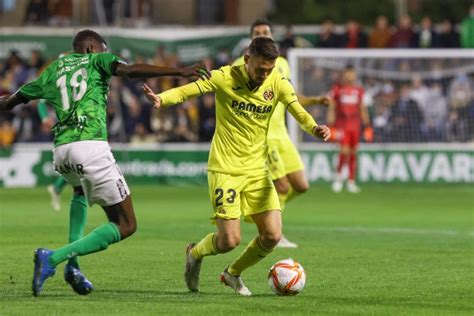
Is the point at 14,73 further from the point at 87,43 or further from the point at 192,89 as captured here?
the point at 192,89

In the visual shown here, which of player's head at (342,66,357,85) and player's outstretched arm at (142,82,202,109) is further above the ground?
player's outstretched arm at (142,82,202,109)

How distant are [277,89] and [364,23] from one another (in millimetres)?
38249

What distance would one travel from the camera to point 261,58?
10891mm

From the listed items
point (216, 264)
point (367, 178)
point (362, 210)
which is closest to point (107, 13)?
point (367, 178)

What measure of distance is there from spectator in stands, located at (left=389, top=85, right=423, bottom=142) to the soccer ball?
18754mm

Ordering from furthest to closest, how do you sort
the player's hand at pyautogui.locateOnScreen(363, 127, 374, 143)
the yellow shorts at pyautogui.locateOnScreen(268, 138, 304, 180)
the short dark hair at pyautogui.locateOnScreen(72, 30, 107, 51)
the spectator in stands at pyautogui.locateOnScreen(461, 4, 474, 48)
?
1. the spectator in stands at pyautogui.locateOnScreen(461, 4, 474, 48)
2. the player's hand at pyautogui.locateOnScreen(363, 127, 374, 143)
3. the yellow shorts at pyautogui.locateOnScreen(268, 138, 304, 180)
4. the short dark hair at pyautogui.locateOnScreen(72, 30, 107, 51)

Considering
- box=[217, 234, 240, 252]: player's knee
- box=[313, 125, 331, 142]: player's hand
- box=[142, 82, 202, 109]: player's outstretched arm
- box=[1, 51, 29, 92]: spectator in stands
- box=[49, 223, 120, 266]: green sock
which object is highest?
box=[142, 82, 202, 109]: player's outstretched arm

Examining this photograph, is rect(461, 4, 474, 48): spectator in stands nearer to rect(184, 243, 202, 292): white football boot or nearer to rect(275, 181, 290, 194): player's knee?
rect(275, 181, 290, 194): player's knee

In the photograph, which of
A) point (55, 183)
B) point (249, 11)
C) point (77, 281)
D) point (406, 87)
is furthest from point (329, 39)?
point (77, 281)

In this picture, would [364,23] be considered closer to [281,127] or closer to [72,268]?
[281,127]

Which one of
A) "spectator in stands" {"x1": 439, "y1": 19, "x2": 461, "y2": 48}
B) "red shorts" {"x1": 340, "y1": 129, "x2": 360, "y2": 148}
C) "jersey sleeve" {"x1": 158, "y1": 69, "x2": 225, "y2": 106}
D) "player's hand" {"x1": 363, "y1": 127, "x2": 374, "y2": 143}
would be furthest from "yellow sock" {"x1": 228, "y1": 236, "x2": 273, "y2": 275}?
"spectator in stands" {"x1": 439, "y1": 19, "x2": 461, "y2": 48}

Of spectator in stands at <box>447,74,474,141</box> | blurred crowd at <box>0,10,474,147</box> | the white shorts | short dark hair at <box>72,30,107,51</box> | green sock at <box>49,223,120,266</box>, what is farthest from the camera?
spectator in stands at <box>447,74,474,141</box>

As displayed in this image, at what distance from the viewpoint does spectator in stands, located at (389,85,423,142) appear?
2936cm

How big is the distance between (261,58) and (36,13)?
25.6m
